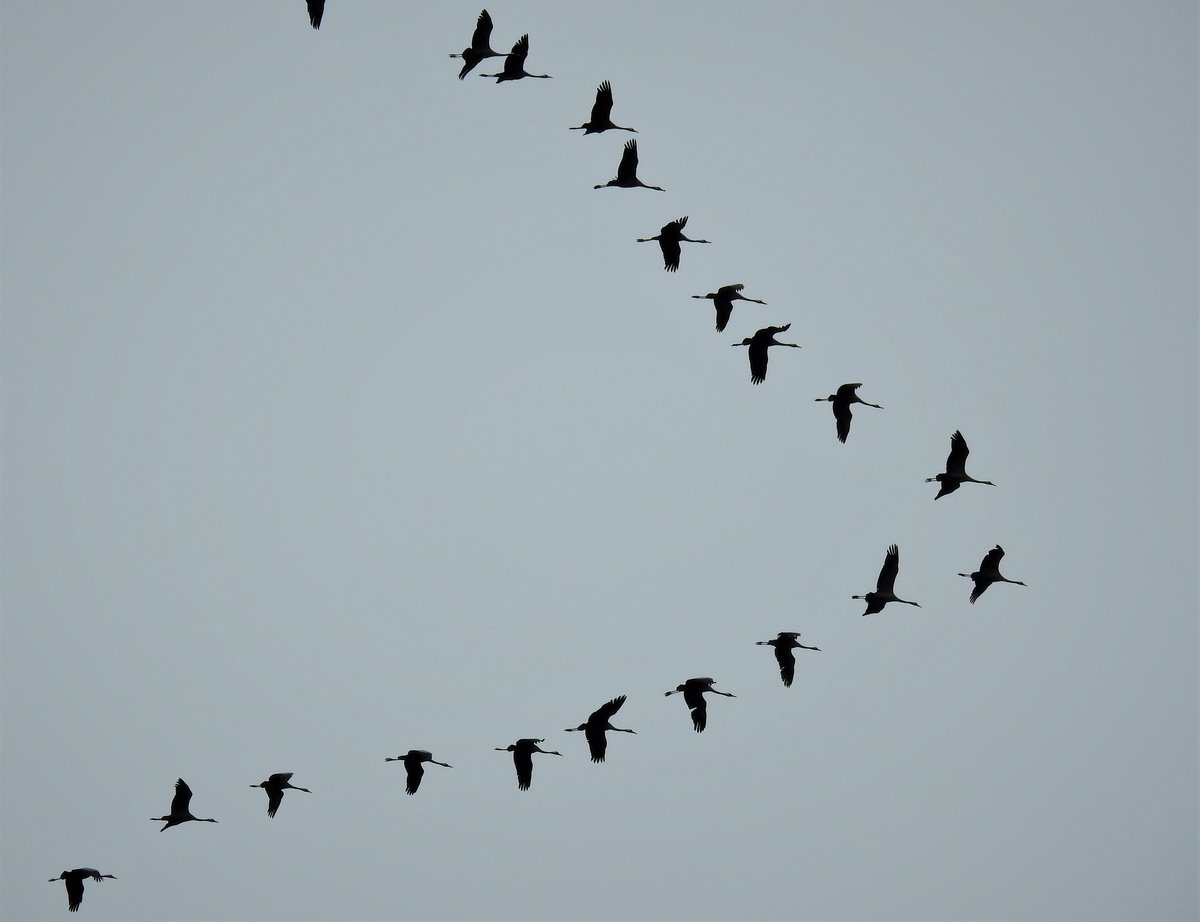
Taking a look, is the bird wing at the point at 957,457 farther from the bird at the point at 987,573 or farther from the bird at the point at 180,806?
the bird at the point at 180,806

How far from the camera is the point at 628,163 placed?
45594mm

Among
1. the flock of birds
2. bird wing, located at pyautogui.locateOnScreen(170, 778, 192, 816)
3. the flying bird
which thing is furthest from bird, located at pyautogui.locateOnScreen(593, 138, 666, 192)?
bird wing, located at pyautogui.locateOnScreen(170, 778, 192, 816)

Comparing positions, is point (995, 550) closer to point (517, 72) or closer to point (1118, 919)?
point (517, 72)

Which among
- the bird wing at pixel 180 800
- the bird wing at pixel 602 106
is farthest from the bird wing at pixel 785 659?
the bird wing at pixel 180 800

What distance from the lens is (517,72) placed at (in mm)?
44469

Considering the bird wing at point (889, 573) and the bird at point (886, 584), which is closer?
the bird at point (886, 584)

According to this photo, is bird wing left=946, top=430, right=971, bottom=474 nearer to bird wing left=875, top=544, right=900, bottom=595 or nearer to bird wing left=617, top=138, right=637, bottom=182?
bird wing left=875, top=544, right=900, bottom=595

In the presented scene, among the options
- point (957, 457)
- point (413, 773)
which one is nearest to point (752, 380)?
point (957, 457)

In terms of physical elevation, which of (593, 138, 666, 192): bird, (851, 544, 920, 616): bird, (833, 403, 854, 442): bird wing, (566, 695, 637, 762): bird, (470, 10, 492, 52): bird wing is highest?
(470, 10, 492, 52): bird wing

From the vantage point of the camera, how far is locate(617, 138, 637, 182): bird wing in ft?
146

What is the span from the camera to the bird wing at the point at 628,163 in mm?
44625

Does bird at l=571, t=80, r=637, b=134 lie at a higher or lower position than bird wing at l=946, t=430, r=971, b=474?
higher

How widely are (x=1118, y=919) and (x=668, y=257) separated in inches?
4581

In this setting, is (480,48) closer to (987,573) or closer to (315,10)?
(315,10)
